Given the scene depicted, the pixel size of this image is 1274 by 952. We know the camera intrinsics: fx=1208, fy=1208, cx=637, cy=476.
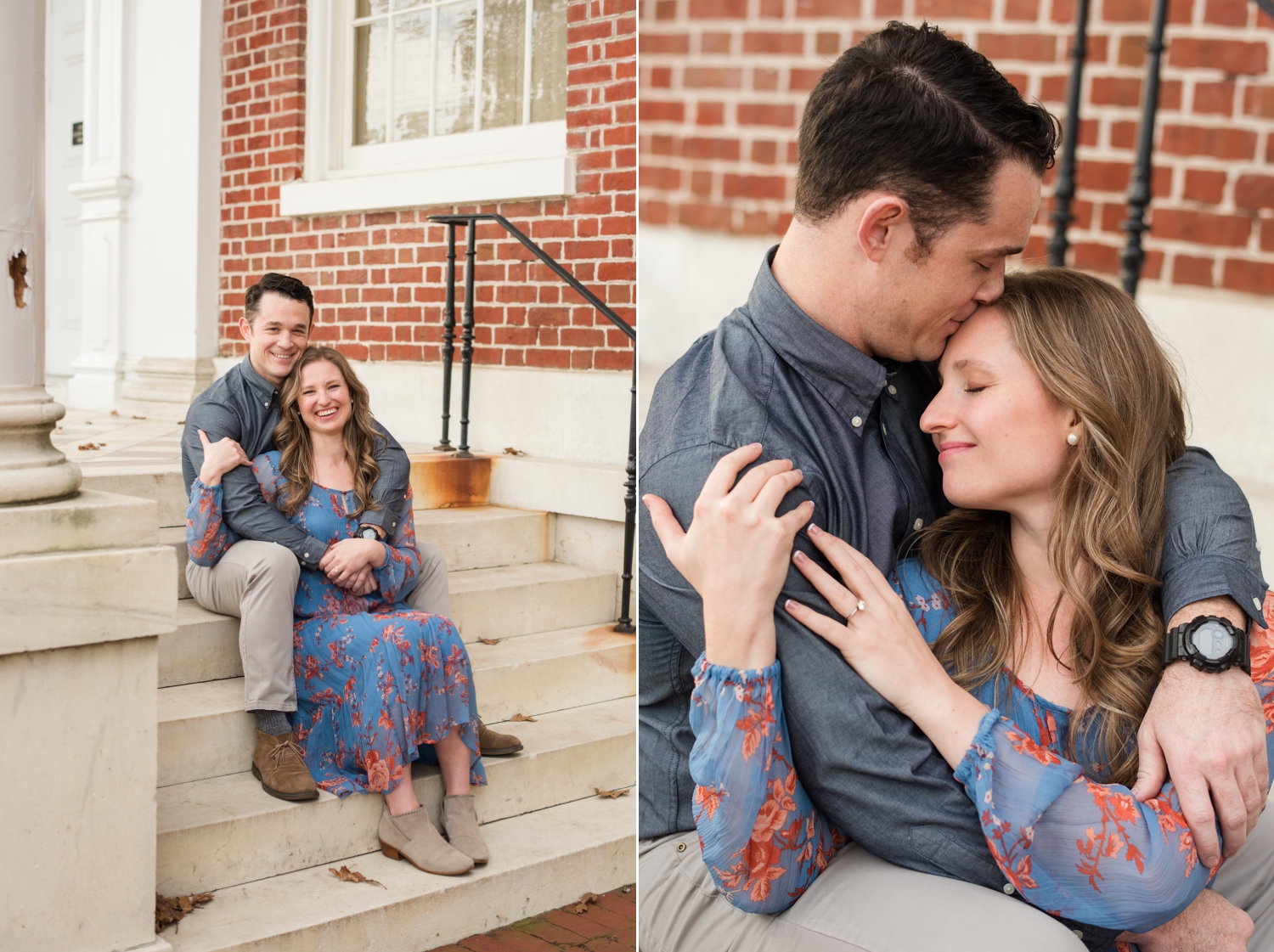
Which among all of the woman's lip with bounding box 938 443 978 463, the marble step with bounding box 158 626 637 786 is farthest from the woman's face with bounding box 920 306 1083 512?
the marble step with bounding box 158 626 637 786

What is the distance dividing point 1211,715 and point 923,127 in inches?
28.8

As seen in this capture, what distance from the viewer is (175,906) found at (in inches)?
109

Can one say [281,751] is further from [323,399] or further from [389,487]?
[323,399]

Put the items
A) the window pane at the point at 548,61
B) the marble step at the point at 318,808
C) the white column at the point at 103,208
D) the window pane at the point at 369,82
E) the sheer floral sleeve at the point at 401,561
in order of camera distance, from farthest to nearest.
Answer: the white column at the point at 103,208 < the window pane at the point at 369,82 < the window pane at the point at 548,61 < the sheer floral sleeve at the point at 401,561 < the marble step at the point at 318,808

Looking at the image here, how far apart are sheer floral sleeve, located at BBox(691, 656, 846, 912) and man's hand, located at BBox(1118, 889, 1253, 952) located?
39 centimetres

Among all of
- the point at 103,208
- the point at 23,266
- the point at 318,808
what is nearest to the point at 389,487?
the point at 318,808

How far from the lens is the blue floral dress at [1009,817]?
128cm

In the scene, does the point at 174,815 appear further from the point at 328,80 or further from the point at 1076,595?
the point at 328,80

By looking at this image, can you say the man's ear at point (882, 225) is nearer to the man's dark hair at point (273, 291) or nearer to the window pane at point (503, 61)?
the man's dark hair at point (273, 291)

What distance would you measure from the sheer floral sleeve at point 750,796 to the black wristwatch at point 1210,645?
1.46ft

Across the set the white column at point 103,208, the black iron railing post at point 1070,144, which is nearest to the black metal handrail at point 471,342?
the black iron railing post at point 1070,144

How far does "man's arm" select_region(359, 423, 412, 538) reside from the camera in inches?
131

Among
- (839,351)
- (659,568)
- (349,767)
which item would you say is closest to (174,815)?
(349,767)

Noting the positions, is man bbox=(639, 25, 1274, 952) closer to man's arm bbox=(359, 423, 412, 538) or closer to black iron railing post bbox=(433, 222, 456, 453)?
man's arm bbox=(359, 423, 412, 538)
